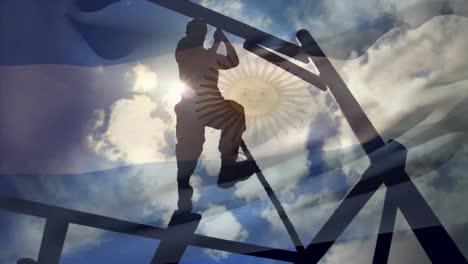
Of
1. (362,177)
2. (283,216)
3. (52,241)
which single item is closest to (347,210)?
(362,177)

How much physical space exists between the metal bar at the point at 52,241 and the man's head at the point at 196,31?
1488 millimetres

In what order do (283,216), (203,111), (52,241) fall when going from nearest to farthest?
1. (52,241)
2. (283,216)
3. (203,111)

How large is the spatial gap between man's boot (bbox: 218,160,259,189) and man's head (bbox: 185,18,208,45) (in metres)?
0.90

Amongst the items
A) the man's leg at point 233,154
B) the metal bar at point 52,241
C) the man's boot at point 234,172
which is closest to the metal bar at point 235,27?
the man's leg at point 233,154

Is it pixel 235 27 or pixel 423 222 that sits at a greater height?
pixel 235 27

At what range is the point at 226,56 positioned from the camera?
296 centimetres

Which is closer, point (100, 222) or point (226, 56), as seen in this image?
point (100, 222)

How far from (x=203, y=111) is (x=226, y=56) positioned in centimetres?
44

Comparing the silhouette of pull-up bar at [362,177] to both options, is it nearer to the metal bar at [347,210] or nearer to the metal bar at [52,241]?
the metal bar at [347,210]

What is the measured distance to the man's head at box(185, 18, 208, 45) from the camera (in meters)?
2.91

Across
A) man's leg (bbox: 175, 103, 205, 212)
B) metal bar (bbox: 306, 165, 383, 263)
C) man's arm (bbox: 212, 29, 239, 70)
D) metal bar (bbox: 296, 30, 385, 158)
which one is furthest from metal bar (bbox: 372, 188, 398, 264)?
man's arm (bbox: 212, 29, 239, 70)

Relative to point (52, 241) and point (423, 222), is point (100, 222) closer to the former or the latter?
point (52, 241)

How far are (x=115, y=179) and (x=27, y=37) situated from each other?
127cm

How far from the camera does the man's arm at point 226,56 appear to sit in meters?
2.93
